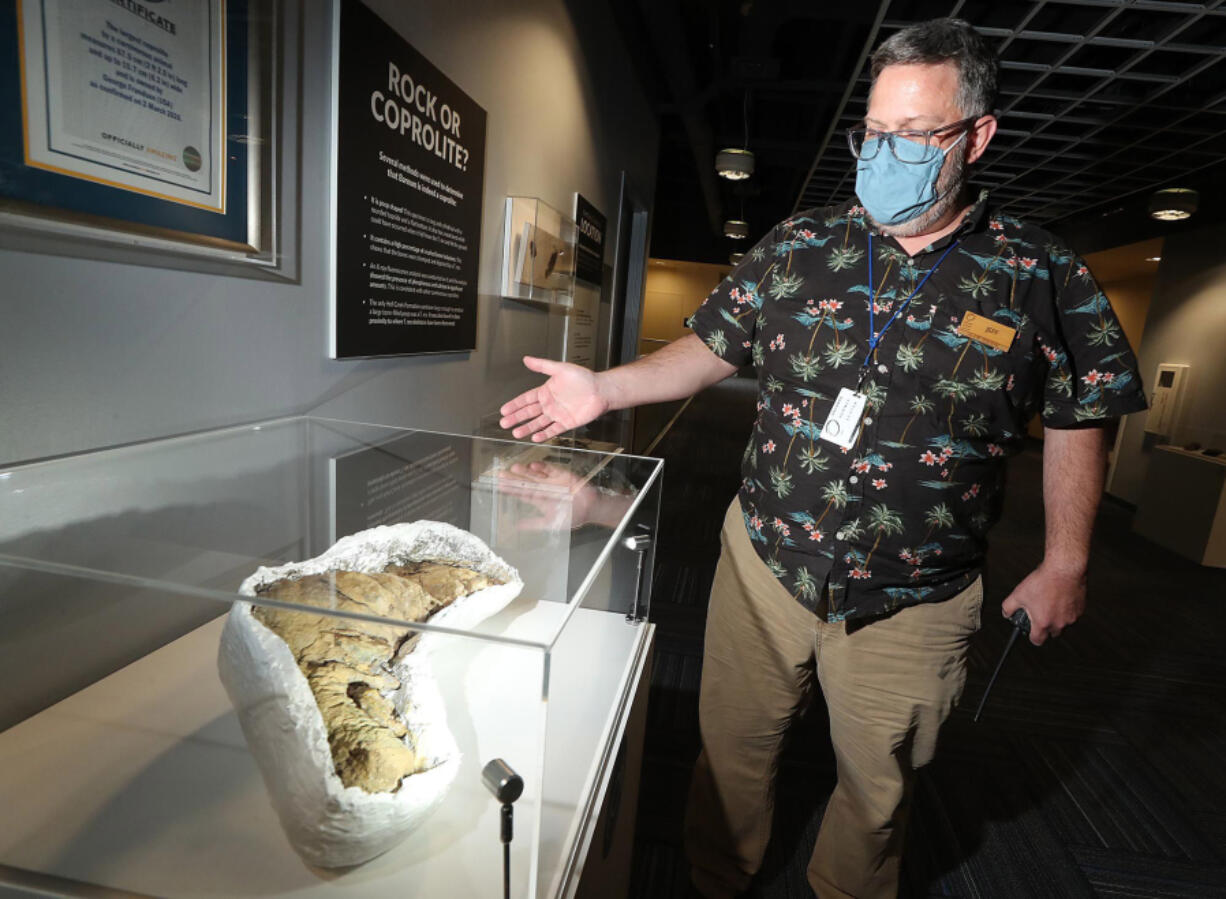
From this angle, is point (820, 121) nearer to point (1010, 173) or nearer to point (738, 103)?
point (738, 103)

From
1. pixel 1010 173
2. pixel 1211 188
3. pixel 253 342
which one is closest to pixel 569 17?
pixel 253 342

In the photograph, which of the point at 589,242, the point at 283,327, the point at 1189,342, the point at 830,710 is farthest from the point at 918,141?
the point at 1189,342

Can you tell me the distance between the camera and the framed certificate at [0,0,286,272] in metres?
0.74

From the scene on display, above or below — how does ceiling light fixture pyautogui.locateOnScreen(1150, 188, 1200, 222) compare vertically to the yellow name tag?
above

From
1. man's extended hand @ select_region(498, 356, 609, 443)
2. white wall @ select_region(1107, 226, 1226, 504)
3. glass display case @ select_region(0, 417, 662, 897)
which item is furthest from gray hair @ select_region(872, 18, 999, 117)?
white wall @ select_region(1107, 226, 1226, 504)

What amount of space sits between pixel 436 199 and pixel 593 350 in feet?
7.58

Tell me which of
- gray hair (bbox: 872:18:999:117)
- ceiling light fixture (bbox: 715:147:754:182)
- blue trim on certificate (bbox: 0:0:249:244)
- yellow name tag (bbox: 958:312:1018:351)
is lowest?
yellow name tag (bbox: 958:312:1018:351)

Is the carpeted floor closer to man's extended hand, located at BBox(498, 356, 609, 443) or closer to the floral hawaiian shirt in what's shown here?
the floral hawaiian shirt

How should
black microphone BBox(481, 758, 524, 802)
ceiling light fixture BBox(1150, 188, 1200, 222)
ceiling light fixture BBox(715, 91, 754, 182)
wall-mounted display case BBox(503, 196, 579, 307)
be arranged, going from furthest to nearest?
ceiling light fixture BBox(715, 91, 754, 182)
ceiling light fixture BBox(1150, 188, 1200, 222)
wall-mounted display case BBox(503, 196, 579, 307)
black microphone BBox(481, 758, 524, 802)

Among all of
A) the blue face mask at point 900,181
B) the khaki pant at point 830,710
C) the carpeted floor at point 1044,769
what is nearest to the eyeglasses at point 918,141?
the blue face mask at point 900,181

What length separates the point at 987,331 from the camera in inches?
44.1

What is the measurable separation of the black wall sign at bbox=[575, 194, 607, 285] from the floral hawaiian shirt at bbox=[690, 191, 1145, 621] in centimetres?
204

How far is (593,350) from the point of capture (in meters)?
4.03

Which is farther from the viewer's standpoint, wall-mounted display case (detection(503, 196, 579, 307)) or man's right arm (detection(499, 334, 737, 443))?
wall-mounted display case (detection(503, 196, 579, 307))
